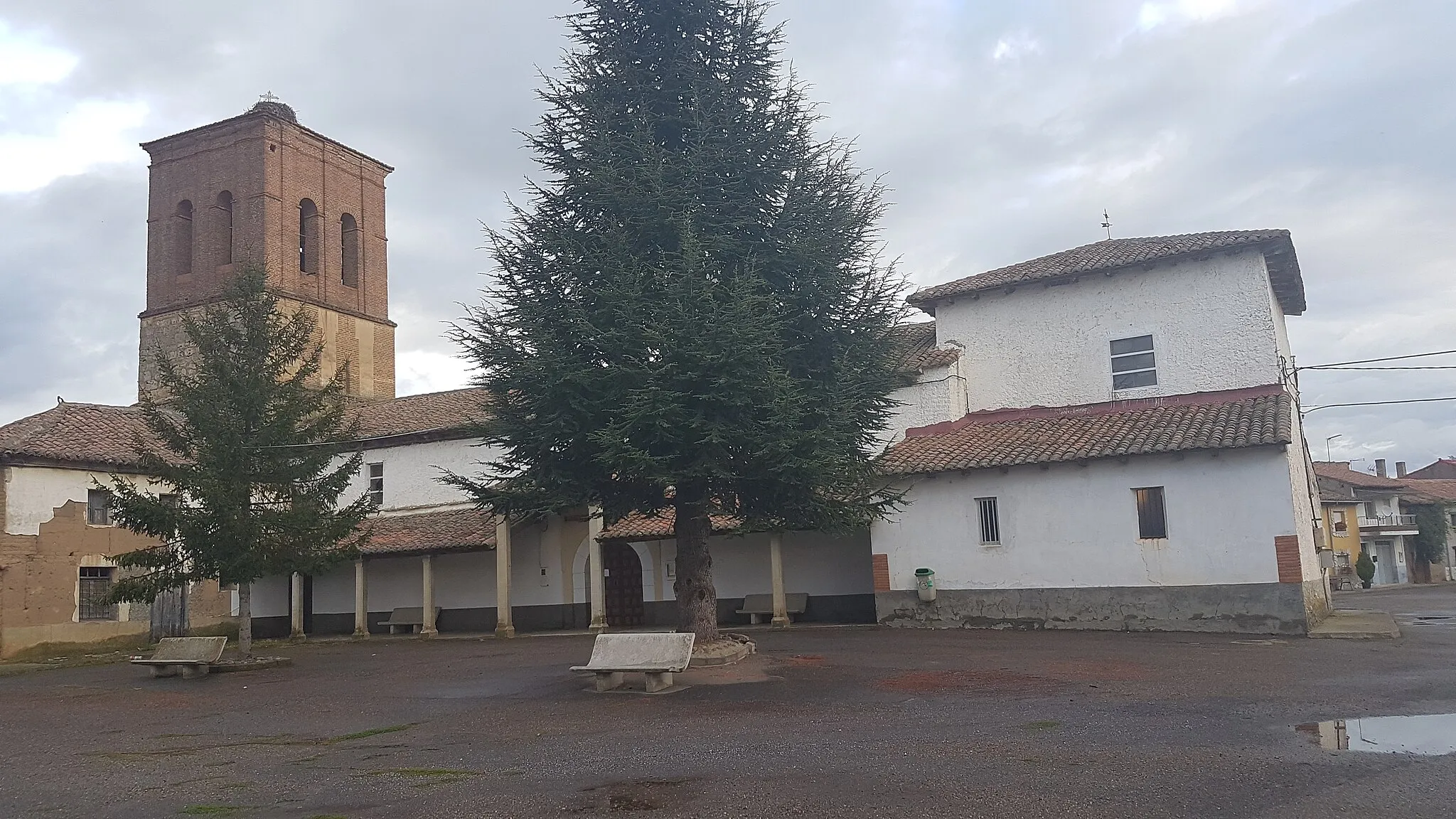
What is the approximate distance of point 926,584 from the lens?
21.2m

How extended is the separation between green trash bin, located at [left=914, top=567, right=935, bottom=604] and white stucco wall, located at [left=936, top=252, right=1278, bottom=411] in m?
4.56

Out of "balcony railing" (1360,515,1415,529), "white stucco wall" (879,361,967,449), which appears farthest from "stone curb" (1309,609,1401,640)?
"balcony railing" (1360,515,1415,529)

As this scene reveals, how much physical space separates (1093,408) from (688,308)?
12641 millimetres

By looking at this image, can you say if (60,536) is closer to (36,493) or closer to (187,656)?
(36,493)

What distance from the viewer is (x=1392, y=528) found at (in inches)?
2142

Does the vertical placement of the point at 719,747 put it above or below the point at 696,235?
below

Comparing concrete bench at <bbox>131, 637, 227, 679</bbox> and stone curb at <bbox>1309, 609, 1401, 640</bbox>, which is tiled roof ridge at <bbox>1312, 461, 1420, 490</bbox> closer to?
stone curb at <bbox>1309, 609, 1401, 640</bbox>

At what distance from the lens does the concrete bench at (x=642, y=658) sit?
12.1 meters

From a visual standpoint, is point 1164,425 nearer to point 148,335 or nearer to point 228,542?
point 228,542

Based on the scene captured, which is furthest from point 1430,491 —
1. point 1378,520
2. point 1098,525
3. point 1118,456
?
point 1118,456

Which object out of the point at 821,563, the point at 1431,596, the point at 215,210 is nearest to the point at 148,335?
the point at 215,210

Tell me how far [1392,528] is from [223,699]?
5696 cm

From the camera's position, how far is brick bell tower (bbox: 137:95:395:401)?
37656 millimetres

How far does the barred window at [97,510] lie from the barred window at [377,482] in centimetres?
643
